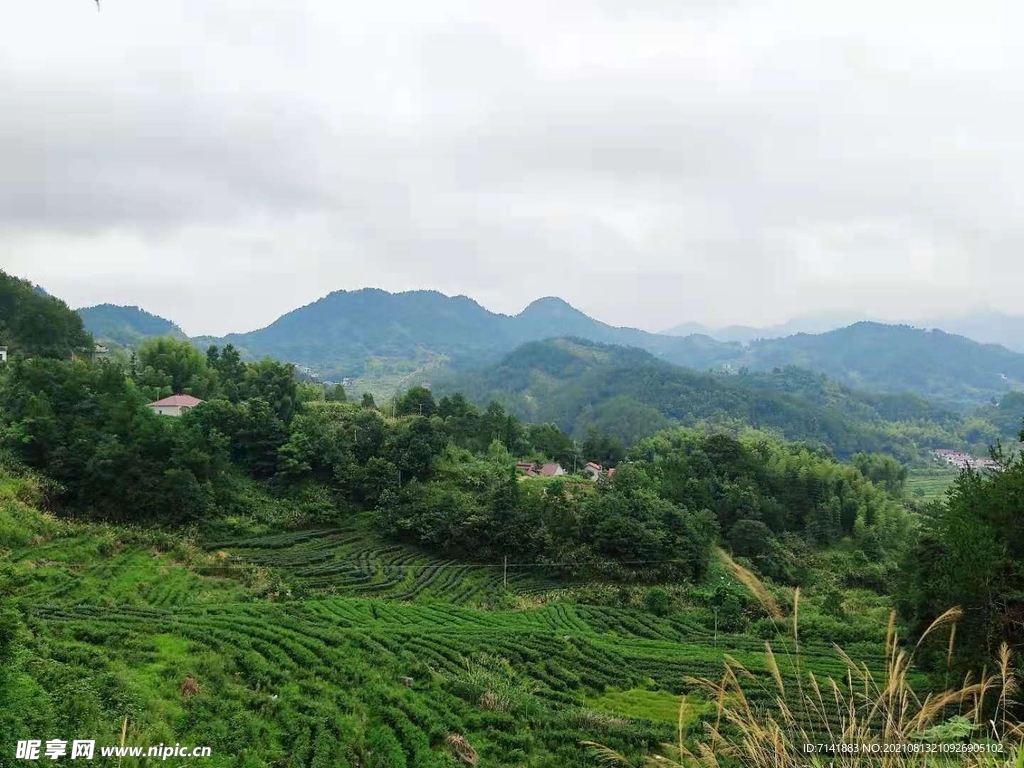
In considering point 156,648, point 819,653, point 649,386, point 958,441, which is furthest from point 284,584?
point 958,441

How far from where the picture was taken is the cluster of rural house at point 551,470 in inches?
1809

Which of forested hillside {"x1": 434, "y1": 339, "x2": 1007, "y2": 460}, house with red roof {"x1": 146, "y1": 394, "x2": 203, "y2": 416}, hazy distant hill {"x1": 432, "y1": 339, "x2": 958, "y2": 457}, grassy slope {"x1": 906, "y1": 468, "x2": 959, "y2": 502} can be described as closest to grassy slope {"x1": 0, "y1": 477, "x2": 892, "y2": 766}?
house with red roof {"x1": 146, "y1": 394, "x2": 203, "y2": 416}

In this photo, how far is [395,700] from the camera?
515 inches

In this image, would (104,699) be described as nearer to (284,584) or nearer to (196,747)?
(196,747)

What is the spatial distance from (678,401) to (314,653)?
111 m

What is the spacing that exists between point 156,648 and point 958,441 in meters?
146

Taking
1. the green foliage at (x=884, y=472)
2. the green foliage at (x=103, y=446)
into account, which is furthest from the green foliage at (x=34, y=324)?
the green foliage at (x=884, y=472)

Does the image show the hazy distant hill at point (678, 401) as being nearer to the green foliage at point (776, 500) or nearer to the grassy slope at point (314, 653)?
the green foliage at point (776, 500)

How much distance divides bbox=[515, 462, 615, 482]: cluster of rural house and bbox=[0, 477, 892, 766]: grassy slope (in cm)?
1696

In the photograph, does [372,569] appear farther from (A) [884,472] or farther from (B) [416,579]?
(A) [884,472]

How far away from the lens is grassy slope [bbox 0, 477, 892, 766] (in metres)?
10.6

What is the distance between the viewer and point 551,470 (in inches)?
1916

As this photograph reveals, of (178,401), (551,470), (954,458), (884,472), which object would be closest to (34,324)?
(178,401)

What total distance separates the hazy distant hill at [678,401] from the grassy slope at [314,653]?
75.3 meters
